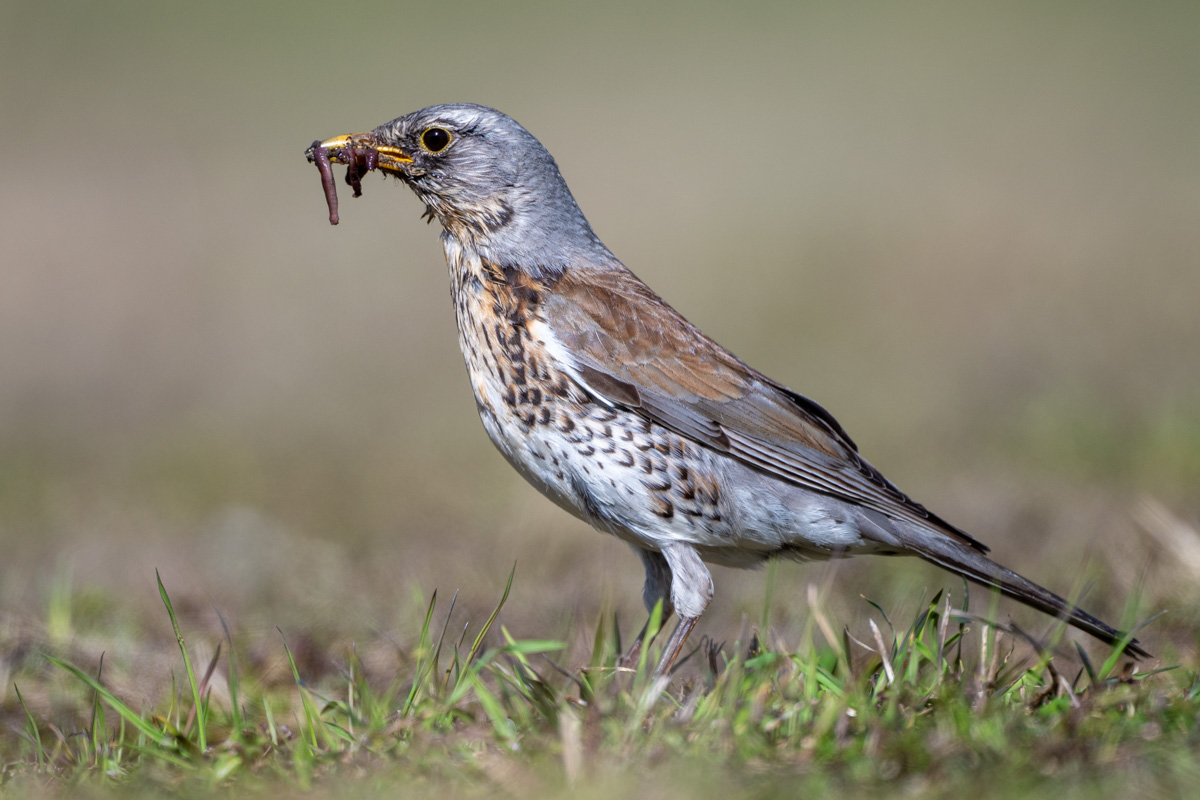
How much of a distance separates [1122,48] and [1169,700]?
74.9ft

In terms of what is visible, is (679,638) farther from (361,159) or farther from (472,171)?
(361,159)

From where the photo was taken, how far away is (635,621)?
245 inches

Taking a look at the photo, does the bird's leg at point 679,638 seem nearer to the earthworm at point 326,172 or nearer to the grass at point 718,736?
the grass at point 718,736

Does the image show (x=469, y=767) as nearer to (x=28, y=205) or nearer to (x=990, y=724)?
(x=990, y=724)

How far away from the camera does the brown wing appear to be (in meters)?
5.03

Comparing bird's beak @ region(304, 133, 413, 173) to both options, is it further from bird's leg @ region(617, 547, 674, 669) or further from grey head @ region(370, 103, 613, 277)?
bird's leg @ region(617, 547, 674, 669)

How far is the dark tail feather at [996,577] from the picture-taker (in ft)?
14.4

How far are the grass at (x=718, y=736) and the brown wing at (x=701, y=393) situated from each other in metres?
0.83

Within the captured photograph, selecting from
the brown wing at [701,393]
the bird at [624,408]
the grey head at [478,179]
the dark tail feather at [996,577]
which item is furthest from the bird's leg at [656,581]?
the grey head at [478,179]

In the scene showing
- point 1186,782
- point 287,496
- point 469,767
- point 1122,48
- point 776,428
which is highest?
point 1122,48

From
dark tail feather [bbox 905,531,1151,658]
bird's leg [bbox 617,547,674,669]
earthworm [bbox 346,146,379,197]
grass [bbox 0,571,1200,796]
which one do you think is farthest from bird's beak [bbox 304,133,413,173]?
dark tail feather [bbox 905,531,1151,658]

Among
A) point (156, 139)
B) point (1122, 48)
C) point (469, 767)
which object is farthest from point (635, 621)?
point (1122, 48)

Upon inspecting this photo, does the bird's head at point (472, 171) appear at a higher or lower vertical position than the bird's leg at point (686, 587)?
higher

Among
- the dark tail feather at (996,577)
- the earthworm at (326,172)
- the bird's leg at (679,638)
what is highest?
the earthworm at (326,172)
